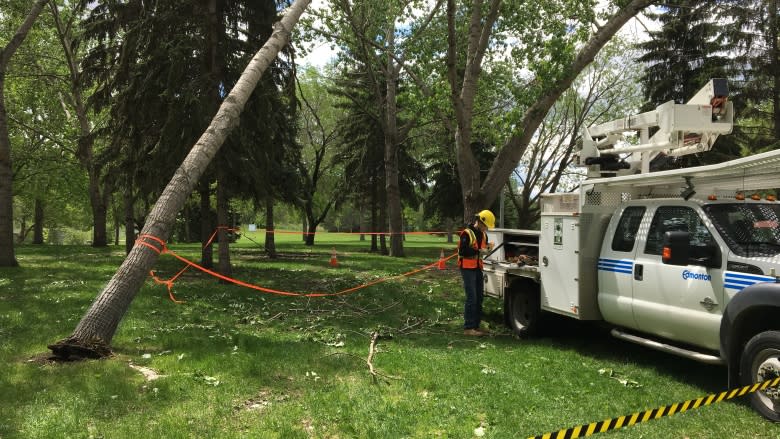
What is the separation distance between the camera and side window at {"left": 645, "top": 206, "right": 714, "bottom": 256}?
18.4ft

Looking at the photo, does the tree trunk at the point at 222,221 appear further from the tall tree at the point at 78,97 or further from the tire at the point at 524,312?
the tall tree at the point at 78,97

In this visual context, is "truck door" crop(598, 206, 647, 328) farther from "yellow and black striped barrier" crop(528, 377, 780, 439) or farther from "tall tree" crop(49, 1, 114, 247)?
"tall tree" crop(49, 1, 114, 247)

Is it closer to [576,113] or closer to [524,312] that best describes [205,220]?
[524,312]

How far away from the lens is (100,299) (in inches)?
269

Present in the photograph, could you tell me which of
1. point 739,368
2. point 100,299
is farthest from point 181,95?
point 739,368

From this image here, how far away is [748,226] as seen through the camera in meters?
5.39

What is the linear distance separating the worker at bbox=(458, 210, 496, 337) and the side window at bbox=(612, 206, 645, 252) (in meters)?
2.56

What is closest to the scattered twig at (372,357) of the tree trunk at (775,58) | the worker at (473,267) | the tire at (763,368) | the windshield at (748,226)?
the worker at (473,267)

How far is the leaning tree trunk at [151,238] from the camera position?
6.58 m

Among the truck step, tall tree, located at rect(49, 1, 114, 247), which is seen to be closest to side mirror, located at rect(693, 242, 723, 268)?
the truck step

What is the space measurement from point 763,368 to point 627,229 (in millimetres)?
2280

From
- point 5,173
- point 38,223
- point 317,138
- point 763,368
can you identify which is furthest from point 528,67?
point 38,223

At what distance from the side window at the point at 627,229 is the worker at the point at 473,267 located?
2.56 metres

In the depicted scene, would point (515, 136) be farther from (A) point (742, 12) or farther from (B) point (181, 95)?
(A) point (742, 12)
